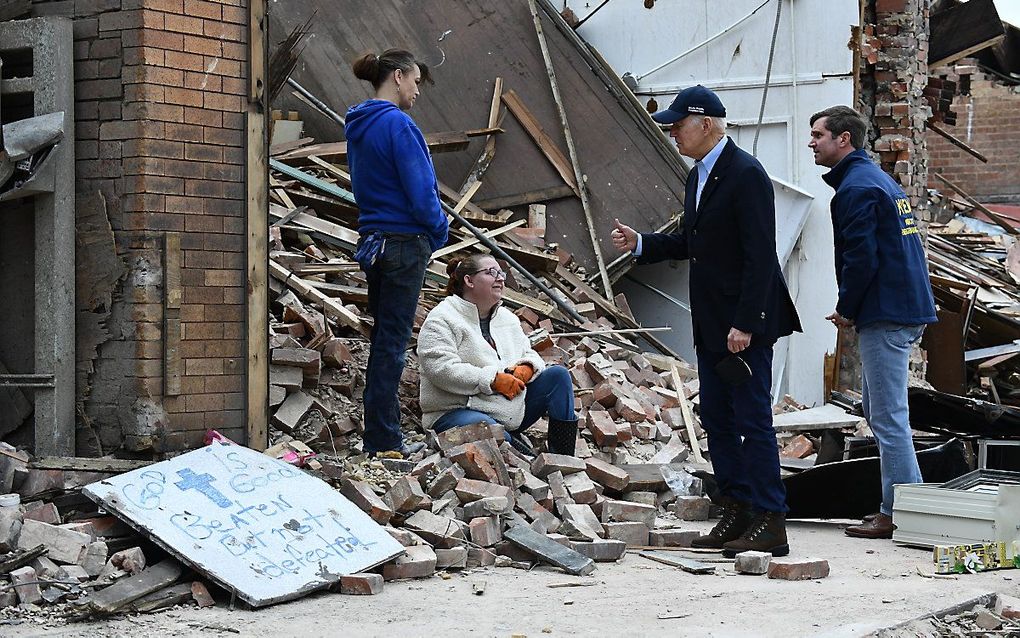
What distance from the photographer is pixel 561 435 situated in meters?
7.14

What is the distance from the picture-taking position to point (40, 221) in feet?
19.7

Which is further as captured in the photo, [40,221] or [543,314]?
[543,314]

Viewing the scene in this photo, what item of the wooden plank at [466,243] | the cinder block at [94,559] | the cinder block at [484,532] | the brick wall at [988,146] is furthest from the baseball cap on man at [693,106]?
the brick wall at [988,146]

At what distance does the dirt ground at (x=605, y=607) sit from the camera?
4359mm

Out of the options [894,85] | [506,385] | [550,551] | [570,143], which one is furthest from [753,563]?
[894,85]

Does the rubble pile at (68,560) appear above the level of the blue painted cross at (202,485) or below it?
below

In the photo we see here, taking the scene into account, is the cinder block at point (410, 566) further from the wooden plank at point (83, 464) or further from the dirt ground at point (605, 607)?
the wooden plank at point (83, 464)

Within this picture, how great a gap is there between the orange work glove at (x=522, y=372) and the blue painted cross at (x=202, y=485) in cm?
216

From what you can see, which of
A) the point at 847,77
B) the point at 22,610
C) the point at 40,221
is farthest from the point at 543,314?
the point at 22,610

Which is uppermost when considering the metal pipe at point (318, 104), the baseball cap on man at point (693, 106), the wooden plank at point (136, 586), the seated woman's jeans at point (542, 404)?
the metal pipe at point (318, 104)

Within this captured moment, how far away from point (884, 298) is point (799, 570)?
169cm

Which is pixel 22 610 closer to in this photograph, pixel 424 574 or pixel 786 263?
pixel 424 574

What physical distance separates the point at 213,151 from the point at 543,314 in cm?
435

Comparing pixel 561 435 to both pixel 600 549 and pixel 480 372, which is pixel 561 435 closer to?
pixel 480 372
